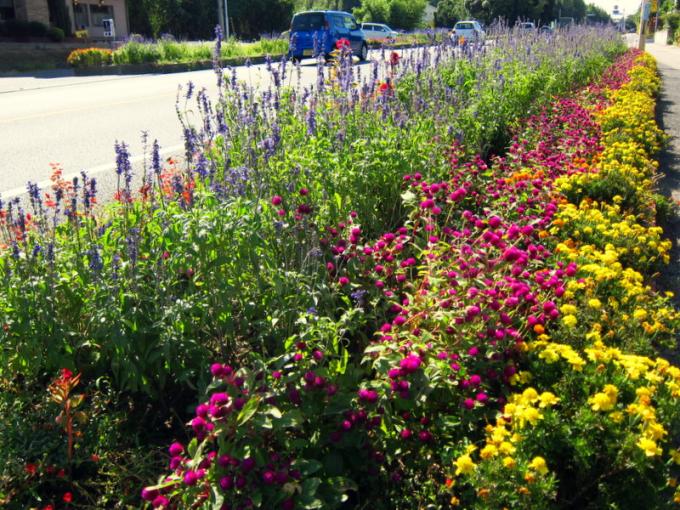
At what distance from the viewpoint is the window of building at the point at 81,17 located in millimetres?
42250

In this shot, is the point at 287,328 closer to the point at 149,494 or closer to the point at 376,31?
the point at 149,494

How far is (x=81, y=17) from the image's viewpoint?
42594 millimetres

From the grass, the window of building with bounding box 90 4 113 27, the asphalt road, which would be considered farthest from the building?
the asphalt road

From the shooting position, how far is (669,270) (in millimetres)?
4508

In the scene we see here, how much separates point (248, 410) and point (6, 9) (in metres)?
41.6

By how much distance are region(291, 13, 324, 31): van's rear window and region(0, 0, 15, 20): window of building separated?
21.3m

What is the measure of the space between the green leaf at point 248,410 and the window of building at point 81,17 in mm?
46096

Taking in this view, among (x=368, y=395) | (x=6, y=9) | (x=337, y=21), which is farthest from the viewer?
(x=6, y=9)

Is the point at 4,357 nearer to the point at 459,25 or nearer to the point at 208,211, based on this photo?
the point at 208,211

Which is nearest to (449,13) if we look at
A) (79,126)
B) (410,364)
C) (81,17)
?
(81,17)

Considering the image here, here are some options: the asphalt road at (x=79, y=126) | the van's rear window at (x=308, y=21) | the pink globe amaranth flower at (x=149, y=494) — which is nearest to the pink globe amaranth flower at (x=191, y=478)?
the pink globe amaranth flower at (x=149, y=494)

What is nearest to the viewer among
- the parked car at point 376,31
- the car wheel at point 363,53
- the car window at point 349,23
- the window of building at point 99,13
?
the car window at point 349,23

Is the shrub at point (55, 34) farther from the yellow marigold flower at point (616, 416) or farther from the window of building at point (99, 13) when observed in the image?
the yellow marigold flower at point (616, 416)

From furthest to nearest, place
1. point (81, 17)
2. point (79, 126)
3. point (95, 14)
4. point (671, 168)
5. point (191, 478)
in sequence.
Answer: point (95, 14) < point (81, 17) < point (79, 126) < point (671, 168) < point (191, 478)
